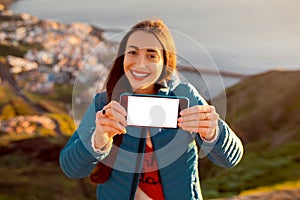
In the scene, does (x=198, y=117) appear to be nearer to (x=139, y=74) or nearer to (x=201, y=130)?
(x=201, y=130)

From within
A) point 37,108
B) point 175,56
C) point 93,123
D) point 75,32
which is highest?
point 175,56

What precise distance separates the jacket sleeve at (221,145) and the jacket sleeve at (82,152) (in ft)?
1.38

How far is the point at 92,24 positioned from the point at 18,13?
11.8 meters

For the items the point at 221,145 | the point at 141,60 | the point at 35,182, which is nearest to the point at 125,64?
the point at 141,60

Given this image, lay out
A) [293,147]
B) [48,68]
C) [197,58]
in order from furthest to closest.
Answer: [48,68] < [293,147] < [197,58]

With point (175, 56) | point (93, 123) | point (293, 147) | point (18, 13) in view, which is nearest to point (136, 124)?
point (93, 123)

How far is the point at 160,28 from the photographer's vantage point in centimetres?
204

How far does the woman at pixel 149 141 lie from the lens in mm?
2004

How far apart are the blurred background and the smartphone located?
0.74ft

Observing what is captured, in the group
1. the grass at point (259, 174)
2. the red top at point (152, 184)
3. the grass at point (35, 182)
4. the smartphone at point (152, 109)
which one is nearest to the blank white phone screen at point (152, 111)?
the smartphone at point (152, 109)

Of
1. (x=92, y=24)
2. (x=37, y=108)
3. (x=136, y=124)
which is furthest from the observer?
(x=92, y=24)

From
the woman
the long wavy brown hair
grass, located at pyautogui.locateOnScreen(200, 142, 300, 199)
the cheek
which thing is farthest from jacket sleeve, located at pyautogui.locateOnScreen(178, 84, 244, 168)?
grass, located at pyautogui.locateOnScreen(200, 142, 300, 199)

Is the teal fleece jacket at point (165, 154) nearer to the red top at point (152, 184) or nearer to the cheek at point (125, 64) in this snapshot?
the red top at point (152, 184)

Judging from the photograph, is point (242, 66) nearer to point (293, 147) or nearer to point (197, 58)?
point (293, 147)
